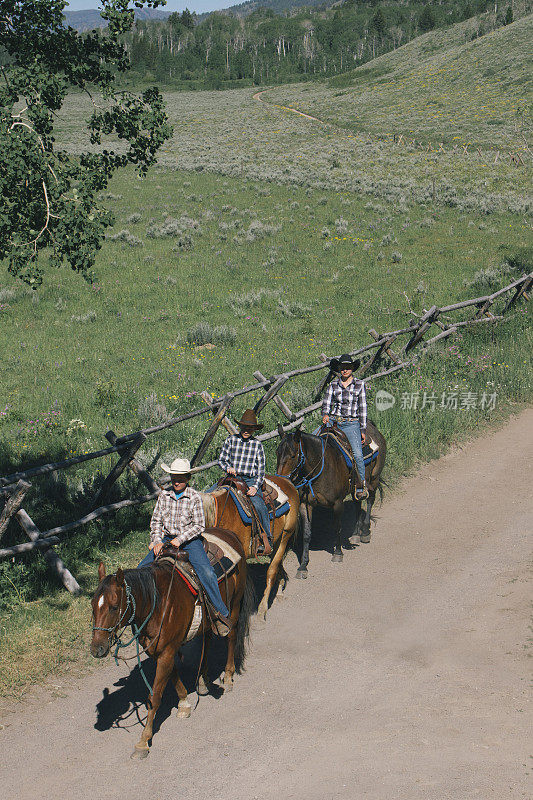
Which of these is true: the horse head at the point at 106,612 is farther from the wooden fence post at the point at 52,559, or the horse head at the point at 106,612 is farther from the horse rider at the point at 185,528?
the wooden fence post at the point at 52,559

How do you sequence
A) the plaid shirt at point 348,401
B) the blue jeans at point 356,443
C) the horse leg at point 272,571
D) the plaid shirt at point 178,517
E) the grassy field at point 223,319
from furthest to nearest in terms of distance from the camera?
1. the grassy field at point 223,319
2. the plaid shirt at point 348,401
3. the blue jeans at point 356,443
4. the horse leg at point 272,571
5. the plaid shirt at point 178,517

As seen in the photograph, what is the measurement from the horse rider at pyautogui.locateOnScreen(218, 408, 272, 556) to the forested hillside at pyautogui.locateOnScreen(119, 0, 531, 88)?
12184 centimetres

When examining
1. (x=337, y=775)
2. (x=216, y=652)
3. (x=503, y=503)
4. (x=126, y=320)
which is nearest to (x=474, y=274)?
(x=126, y=320)

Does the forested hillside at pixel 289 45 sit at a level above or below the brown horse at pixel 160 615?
above

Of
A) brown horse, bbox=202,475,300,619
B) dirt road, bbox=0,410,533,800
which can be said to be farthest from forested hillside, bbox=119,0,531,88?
dirt road, bbox=0,410,533,800

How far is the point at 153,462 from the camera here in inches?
494

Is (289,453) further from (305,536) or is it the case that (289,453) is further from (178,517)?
(178,517)

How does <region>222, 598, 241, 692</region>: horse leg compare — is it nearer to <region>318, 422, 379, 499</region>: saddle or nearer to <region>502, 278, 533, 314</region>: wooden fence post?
<region>318, 422, 379, 499</region>: saddle

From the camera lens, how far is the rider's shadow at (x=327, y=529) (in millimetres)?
11453

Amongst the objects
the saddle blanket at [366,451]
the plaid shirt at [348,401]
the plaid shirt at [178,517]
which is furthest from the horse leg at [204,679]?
the plaid shirt at [348,401]

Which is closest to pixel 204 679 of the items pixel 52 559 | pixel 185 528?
pixel 185 528

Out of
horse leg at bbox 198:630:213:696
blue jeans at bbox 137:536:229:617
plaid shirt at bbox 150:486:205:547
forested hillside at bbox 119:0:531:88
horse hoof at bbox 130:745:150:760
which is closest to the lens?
horse hoof at bbox 130:745:150:760

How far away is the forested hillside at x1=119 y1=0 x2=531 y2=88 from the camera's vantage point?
457ft

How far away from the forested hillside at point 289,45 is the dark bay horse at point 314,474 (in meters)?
121
